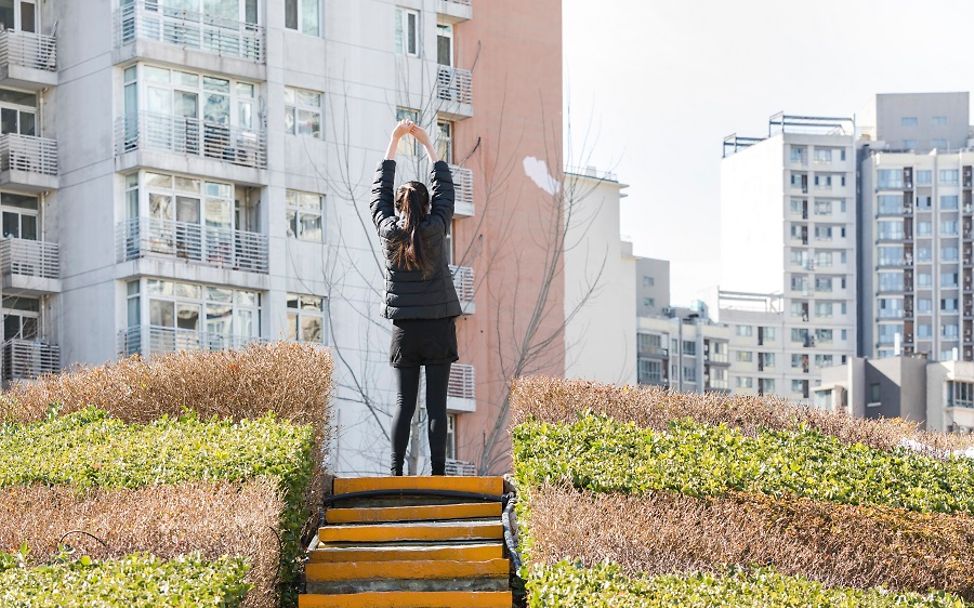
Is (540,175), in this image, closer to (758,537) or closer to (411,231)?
(411,231)

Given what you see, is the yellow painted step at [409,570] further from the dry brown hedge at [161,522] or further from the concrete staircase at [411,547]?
the dry brown hedge at [161,522]

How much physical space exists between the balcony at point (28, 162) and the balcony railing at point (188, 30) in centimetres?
326

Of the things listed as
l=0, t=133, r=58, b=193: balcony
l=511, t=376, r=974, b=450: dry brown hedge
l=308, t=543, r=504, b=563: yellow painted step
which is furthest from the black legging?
l=0, t=133, r=58, b=193: balcony

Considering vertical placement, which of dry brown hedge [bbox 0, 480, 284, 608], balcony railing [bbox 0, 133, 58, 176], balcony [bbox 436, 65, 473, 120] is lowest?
dry brown hedge [bbox 0, 480, 284, 608]

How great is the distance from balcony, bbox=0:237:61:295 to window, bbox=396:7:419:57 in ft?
33.1

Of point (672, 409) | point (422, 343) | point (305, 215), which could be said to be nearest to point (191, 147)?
point (305, 215)

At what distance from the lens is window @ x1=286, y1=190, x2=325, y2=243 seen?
4041 cm

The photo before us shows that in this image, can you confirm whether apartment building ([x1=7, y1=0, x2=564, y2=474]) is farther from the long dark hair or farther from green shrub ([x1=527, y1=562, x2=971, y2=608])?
green shrub ([x1=527, y1=562, x2=971, y2=608])

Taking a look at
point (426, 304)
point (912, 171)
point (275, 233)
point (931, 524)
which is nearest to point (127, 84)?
point (275, 233)

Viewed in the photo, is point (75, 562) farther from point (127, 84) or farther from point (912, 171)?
point (912, 171)

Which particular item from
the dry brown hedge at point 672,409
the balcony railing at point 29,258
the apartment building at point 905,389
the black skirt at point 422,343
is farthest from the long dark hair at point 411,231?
the apartment building at point 905,389

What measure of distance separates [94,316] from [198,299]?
2.30 m

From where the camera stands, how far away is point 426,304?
15.1m

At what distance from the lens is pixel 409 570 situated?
12562 millimetres
